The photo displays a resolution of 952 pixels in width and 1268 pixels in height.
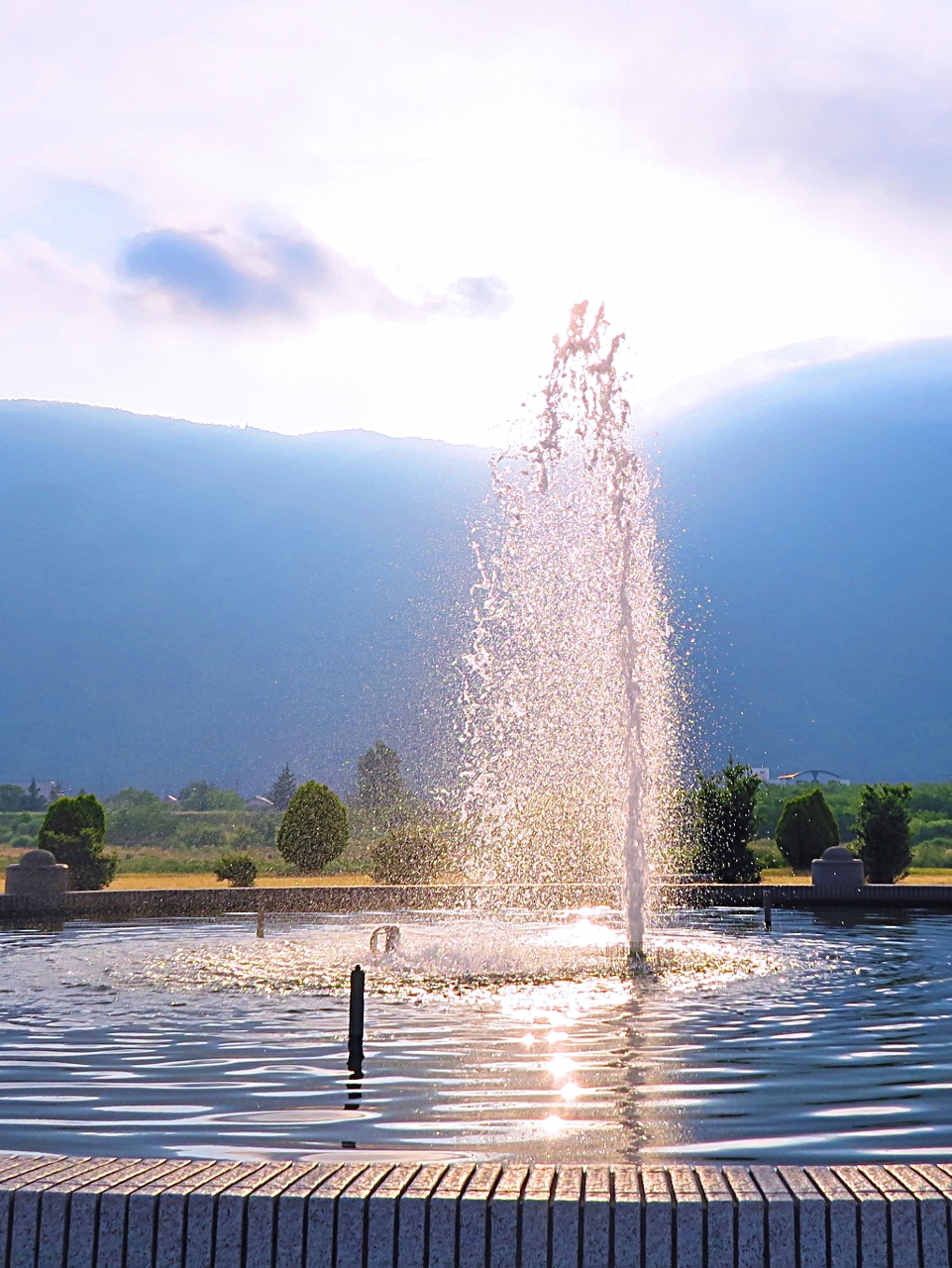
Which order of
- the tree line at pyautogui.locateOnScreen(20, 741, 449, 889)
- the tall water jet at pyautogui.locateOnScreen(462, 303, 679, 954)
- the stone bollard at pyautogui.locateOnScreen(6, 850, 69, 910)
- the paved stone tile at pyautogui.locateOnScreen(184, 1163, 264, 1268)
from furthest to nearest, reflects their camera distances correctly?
the tree line at pyautogui.locateOnScreen(20, 741, 449, 889) < the stone bollard at pyautogui.locateOnScreen(6, 850, 69, 910) < the tall water jet at pyautogui.locateOnScreen(462, 303, 679, 954) < the paved stone tile at pyautogui.locateOnScreen(184, 1163, 264, 1268)

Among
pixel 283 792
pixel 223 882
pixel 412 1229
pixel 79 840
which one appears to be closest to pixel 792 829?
pixel 223 882

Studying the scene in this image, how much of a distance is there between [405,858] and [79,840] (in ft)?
20.4

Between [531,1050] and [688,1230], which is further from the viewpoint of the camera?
[531,1050]

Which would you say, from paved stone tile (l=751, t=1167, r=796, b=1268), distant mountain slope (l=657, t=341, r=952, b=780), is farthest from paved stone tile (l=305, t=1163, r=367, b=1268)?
distant mountain slope (l=657, t=341, r=952, b=780)

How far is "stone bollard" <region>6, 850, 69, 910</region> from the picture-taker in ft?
69.5

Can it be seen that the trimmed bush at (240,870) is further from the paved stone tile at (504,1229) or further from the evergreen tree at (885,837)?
the paved stone tile at (504,1229)

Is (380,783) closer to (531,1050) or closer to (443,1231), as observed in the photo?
(531,1050)

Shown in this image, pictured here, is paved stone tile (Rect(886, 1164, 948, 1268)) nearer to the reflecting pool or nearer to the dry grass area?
the reflecting pool

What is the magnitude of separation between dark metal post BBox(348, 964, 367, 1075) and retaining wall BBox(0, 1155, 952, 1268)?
3.93 meters

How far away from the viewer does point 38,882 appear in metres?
21.3

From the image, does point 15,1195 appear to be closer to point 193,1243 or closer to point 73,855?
point 193,1243

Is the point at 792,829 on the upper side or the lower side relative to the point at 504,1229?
upper

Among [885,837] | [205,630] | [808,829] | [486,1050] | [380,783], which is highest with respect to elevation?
[205,630]

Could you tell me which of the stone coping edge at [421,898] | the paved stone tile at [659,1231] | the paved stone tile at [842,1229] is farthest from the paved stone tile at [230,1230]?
the stone coping edge at [421,898]
